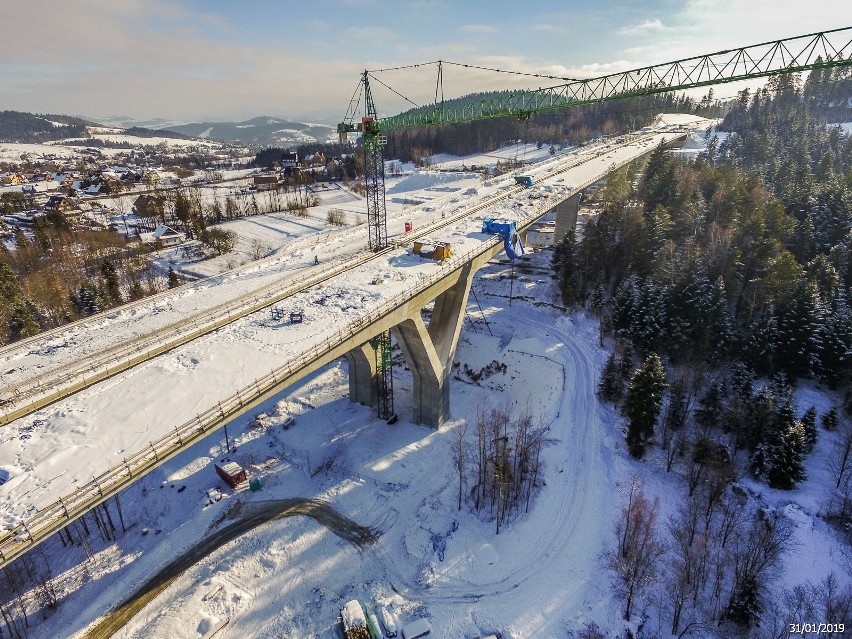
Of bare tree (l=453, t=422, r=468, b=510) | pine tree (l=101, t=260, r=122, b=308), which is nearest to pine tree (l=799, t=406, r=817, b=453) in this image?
bare tree (l=453, t=422, r=468, b=510)

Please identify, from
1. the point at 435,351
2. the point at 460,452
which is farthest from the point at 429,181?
the point at 460,452

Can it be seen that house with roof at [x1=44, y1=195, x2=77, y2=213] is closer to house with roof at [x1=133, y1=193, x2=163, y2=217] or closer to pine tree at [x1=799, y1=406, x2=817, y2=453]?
house with roof at [x1=133, y1=193, x2=163, y2=217]

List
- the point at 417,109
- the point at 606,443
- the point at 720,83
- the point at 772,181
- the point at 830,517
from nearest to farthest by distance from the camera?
1. the point at 830,517
2. the point at 606,443
3. the point at 720,83
4. the point at 417,109
5. the point at 772,181

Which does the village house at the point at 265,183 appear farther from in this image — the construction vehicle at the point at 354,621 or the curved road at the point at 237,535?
the construction vehicle at the point at 354,621

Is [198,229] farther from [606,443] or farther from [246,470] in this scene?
[606,443]

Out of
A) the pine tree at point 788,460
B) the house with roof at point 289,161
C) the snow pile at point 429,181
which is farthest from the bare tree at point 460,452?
the house with roof at point 289,161

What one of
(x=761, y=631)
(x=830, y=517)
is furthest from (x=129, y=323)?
(x=830, y=517)
